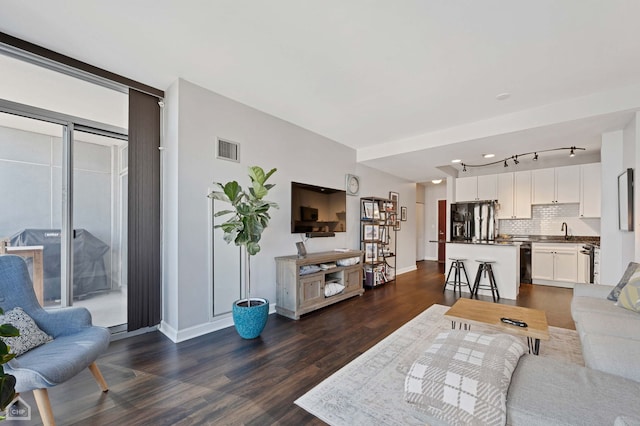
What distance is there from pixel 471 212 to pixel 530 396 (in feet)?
19.4

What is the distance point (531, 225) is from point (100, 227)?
7769 millimetres

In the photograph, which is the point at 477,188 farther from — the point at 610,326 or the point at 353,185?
the point at 610,326

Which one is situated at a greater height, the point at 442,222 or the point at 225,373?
the point at 442,222

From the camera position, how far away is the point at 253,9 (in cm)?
197

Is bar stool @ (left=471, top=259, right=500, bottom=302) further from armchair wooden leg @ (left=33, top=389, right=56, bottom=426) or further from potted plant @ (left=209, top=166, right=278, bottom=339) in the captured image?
armchair wooden leg @ (left=33, top=389, right=56, bottom=426)

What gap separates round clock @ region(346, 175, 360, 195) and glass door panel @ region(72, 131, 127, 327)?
3449 mm

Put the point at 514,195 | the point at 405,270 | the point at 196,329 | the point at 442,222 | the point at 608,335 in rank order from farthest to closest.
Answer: the point at 442,222, the point at 405,270, the point at 514,195, the point at 196,329, the point at 608,335

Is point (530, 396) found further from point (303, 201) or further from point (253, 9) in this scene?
point (303, 201)

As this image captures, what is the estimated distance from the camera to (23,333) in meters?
1.74

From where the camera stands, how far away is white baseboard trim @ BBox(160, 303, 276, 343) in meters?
2.84

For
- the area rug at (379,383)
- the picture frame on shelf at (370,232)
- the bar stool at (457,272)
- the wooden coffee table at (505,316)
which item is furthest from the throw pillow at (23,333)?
the bar stool at (457,272)

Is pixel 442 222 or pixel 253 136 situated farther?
pixel 442 222

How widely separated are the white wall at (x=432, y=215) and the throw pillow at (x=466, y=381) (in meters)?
7.63

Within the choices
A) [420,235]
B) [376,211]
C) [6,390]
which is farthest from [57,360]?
[420,235]
